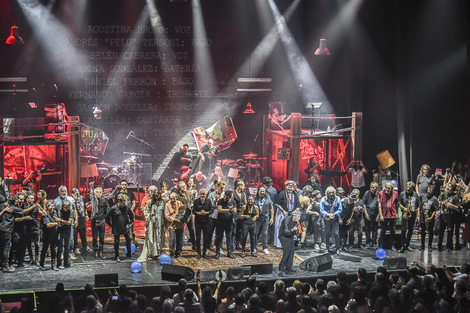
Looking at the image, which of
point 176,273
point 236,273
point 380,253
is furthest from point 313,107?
point 176,273

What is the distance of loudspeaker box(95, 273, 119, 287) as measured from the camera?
935cm

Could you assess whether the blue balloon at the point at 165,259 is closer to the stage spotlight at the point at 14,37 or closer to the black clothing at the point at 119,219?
the black clothing at the point at 119,219

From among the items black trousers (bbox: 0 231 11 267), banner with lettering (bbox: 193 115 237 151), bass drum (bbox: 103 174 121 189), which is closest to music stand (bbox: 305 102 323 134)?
banner with lettering (bbox: 193 115 237 151)

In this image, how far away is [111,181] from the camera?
48.6ft

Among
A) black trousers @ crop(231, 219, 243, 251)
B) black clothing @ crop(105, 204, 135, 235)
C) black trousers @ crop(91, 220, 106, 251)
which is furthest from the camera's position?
black trousers @ crop(231, 219, 243, 251)

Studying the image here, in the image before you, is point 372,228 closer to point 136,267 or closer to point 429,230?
point 429,230

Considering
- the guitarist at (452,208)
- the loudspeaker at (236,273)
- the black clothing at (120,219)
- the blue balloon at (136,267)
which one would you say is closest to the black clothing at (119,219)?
the black clothing at (120,219)

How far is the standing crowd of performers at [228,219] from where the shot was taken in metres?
11.0

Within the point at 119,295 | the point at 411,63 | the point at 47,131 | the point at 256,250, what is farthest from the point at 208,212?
the point at 411,63

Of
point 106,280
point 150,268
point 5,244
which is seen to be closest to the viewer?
point 106,280

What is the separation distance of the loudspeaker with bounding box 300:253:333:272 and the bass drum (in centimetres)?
601

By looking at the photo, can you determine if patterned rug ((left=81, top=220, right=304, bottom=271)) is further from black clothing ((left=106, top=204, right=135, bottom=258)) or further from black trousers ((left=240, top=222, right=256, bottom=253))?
black clothing ((left=106, top=204, right=135, bottom=258))

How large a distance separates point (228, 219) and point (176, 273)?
2416 mm

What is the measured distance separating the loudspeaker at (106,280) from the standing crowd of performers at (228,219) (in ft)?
6.60
